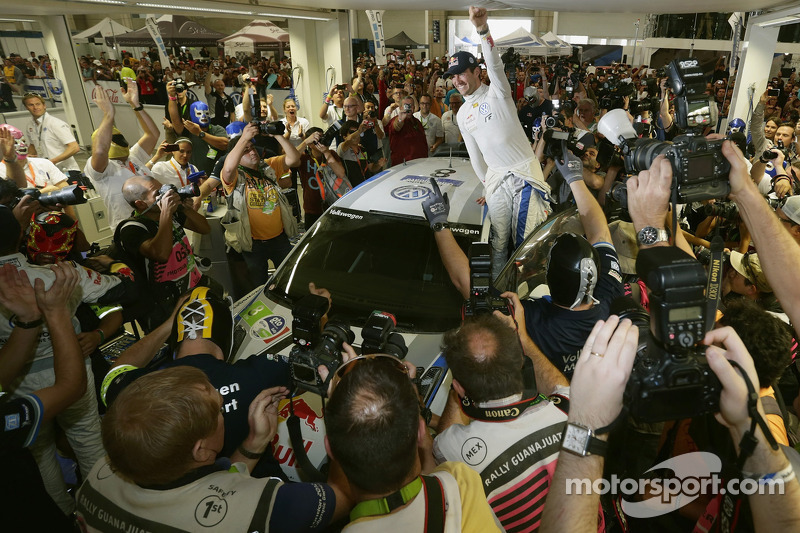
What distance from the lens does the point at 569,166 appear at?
293cm

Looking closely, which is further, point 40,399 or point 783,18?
point 783,18

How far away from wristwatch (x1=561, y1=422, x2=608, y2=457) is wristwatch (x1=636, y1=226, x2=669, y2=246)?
1.02 m

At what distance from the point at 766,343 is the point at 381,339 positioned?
4.66ft

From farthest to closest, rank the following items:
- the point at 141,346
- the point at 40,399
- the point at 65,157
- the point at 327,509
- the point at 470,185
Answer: the point at 65,157 < the point at 470,185 < the point at 141,346 < the point at 40,399 < the point at 327,509

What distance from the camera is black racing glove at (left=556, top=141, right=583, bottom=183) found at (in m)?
2.90

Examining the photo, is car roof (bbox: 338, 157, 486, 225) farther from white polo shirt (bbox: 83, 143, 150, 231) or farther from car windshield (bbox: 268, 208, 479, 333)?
white polo shirt (bbox: 83, 143, 150, 231)

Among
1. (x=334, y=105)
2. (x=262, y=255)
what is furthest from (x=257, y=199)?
(x=334, y=105)

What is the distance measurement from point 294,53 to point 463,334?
1006cm

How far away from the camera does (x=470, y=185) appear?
4309 mm

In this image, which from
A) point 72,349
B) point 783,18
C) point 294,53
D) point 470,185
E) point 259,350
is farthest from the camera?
point 294,53

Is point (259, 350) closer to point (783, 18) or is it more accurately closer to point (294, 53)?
point (783, 18)

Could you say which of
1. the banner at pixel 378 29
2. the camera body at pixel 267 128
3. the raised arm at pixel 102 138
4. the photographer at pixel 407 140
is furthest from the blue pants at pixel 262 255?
the banner at pixel 378 29

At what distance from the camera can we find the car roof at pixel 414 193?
11.8 ft

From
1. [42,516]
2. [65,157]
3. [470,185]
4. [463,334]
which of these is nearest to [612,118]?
[463,334]
